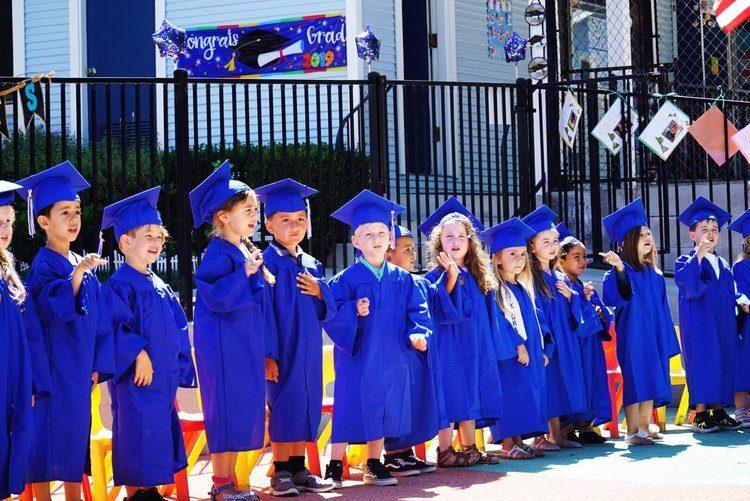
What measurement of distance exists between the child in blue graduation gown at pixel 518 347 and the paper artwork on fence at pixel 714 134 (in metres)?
4.13

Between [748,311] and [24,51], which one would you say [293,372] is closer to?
[748,311]

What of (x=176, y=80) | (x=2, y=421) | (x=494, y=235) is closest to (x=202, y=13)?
(x=176, y=80)

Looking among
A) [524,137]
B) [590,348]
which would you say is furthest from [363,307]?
[524,137]

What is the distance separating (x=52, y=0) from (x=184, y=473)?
38.3ft

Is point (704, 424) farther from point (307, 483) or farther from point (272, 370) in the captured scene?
point (272, 370)

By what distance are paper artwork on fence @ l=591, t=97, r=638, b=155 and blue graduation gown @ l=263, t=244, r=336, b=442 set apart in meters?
5.33

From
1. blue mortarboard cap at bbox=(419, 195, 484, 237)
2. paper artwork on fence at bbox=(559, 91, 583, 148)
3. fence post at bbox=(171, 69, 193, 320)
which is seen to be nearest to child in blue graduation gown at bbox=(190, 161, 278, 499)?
blue mortarboard cap at bbox=(419, 195, 484, 237)

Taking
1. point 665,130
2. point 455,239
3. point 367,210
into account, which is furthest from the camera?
point 665,130

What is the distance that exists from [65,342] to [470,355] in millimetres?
2817

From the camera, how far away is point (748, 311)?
9.54 meters

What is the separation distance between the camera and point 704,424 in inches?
368

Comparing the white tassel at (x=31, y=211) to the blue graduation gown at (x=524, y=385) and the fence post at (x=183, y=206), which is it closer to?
the fence post at (x=183, y=206)

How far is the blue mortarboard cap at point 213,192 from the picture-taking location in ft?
22.1

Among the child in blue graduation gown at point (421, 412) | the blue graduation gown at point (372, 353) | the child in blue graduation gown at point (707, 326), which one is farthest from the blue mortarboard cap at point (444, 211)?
the child in blue graduation gown at point (707, 326)
